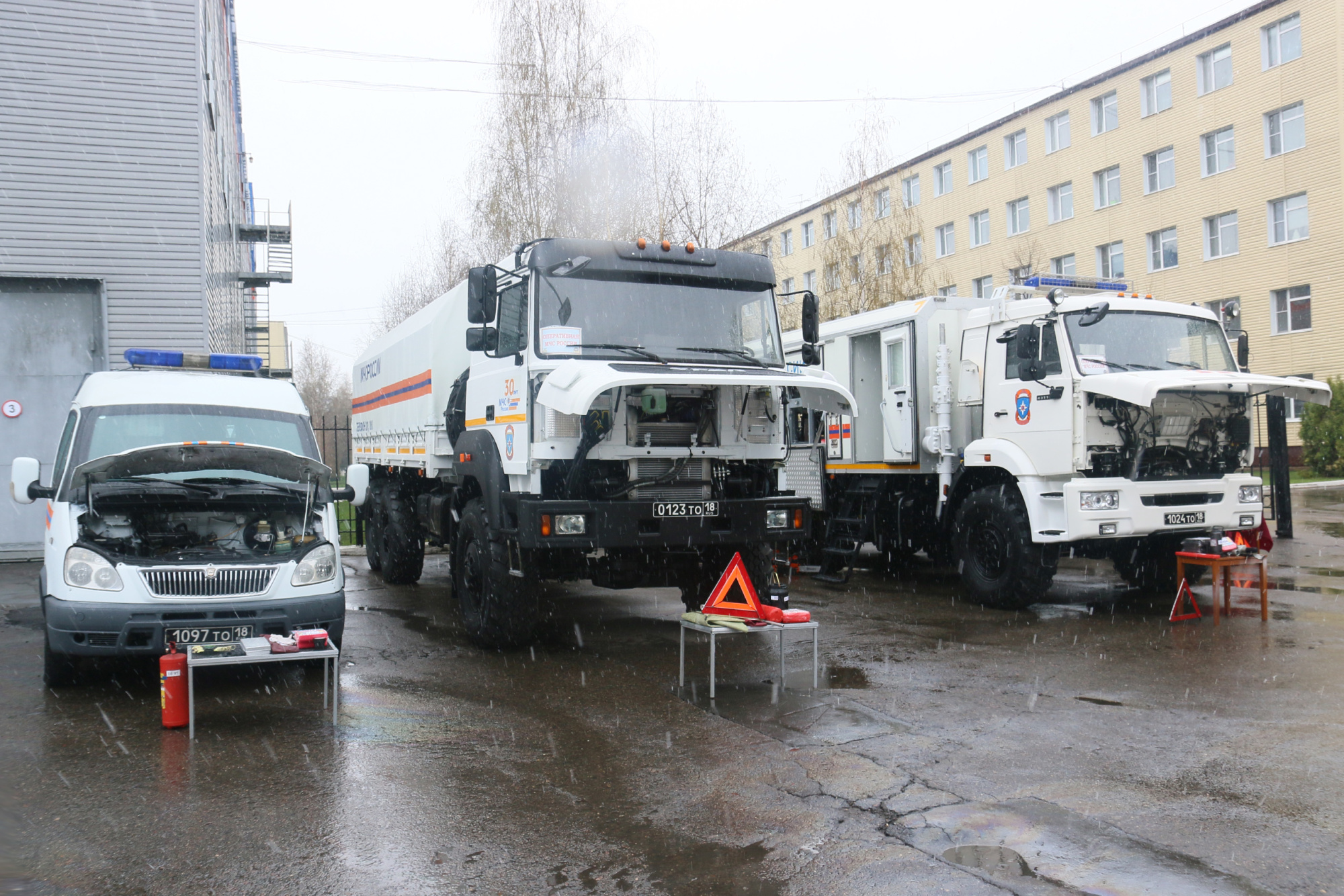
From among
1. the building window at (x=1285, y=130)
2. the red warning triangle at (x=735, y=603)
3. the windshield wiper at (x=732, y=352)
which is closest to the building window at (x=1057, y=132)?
the building window at (x=1285, y=130)

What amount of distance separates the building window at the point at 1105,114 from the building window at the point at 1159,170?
6.11ft

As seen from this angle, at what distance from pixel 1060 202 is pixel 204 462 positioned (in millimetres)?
35974

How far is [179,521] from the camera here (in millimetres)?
7121

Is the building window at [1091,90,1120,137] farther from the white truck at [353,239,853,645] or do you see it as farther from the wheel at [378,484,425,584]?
the white truck at [353,239,853,645]

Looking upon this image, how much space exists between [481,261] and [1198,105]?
22.6 metres

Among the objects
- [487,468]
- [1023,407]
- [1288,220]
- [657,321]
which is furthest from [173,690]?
[1288,220]

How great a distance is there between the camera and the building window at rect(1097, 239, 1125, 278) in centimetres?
3478

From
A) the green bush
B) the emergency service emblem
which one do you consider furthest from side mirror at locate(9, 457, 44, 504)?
the green bush

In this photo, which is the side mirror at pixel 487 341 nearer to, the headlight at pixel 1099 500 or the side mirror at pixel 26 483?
the side mirror at pixel 26 483

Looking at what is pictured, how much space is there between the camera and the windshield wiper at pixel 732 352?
25.6 ft

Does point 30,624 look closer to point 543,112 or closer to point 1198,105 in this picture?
point 543,112

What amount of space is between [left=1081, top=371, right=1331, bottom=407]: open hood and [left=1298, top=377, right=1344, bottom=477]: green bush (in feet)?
67.5

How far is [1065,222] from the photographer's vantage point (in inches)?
1458

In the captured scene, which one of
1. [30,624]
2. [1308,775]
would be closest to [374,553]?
[30,624]
